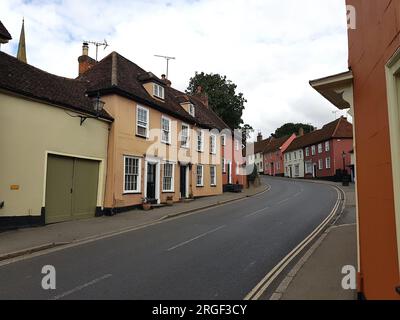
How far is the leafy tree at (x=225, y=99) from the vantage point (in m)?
45.7

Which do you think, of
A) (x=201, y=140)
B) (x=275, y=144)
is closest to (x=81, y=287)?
(x=201, y=140)

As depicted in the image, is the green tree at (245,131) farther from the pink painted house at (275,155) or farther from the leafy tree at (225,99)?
the pink painted house at (275,155)

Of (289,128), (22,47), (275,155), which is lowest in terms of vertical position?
(275,155)

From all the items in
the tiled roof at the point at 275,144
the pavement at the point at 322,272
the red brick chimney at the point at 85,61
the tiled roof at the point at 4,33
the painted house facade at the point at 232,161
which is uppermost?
the tiled roof at the point at 275,144

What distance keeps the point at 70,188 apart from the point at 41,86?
4.63 metres

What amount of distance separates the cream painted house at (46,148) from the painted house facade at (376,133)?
11.2 meters

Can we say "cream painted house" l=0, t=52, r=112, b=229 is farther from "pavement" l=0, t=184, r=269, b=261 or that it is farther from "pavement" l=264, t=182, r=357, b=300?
"pavement" l=264, t=182, r=357, b=300

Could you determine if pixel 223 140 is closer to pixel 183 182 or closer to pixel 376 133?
pixel 183 182

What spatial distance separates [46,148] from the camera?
47.6 ft

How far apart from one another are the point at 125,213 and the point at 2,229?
646 cm

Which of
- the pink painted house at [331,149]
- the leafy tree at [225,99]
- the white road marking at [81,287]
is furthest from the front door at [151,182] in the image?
the pink painted house at [331,149]

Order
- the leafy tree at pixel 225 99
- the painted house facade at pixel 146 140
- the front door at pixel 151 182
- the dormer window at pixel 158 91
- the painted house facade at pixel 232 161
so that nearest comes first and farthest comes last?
the painted house facade at pixel 146 140
the front door at pixel 151 182
the dormer window at pixel 158 91
the painted house facade at pixel 232 161
the leafy tree at pixel 225 99

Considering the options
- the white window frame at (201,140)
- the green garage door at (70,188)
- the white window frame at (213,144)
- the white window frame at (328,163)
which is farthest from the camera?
the white window frame at (328,163)

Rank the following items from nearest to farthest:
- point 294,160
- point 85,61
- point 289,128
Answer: point 85,61
point 294,160
point 289,128
